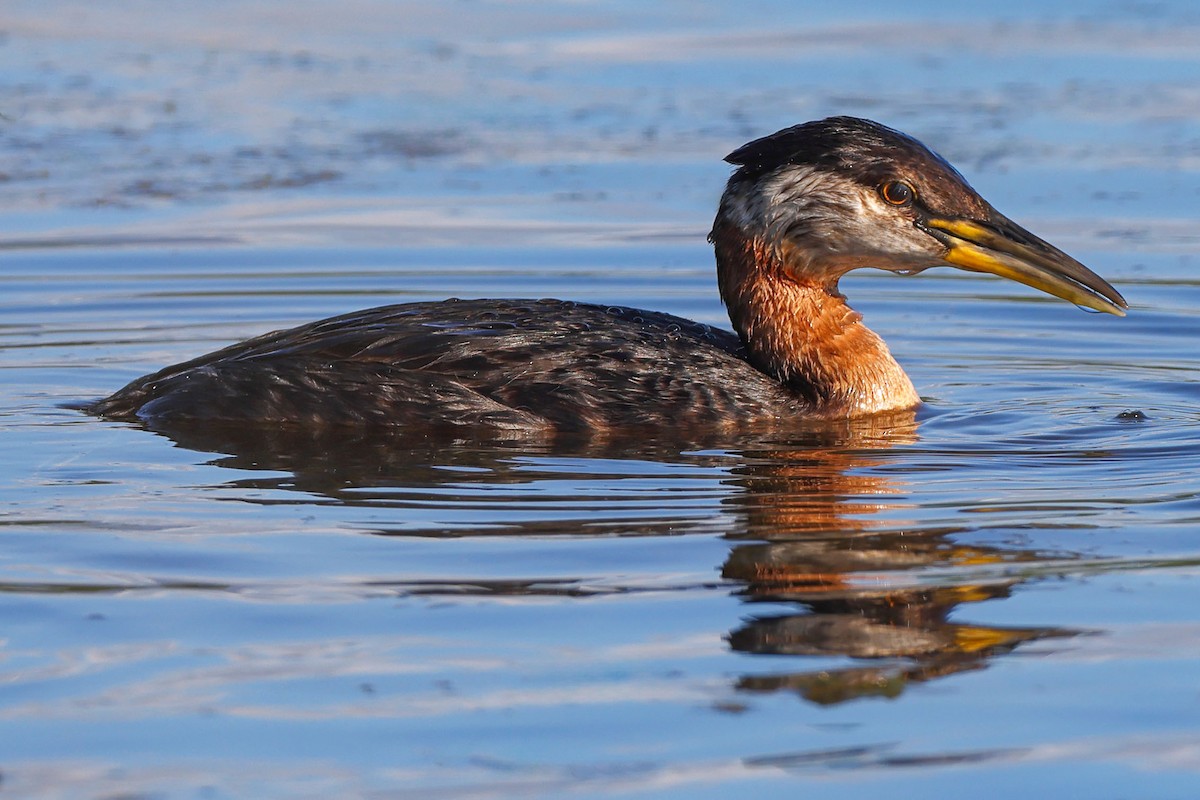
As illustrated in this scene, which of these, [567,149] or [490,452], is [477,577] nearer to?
[490,452]

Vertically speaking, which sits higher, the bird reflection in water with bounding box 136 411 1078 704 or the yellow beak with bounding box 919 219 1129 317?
the yellow beak with bounding box 919 219 1129 317

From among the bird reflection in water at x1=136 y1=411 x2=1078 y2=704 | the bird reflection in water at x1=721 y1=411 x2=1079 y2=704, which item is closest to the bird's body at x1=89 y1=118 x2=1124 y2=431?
the bird reflection in water at x1=136 y1=411 x2=1078 y2=704

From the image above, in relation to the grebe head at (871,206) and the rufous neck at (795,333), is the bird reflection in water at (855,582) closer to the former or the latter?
the rufous neck at (795,333)

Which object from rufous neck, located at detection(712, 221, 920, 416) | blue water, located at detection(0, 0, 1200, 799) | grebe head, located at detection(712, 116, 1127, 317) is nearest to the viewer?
blue water, located at detection(0, 0, 1200, 799)

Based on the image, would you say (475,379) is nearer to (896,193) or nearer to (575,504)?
(575,504)

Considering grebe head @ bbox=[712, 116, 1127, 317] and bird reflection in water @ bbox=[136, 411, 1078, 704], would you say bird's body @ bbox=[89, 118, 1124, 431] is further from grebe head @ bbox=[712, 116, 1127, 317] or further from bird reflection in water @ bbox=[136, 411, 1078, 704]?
bird reflection in water @ bbox=[136, 411, 1078, 704]

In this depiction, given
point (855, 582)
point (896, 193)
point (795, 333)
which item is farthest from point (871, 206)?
point (855, 582)

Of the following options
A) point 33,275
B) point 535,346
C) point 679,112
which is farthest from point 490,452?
point 679,112

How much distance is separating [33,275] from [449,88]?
245 inches

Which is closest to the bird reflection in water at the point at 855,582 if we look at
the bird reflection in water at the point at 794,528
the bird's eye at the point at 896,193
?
the bird reflection in water at the point at 794,528

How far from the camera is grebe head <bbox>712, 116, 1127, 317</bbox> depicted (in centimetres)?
877

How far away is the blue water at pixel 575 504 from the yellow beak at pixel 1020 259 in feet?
2.02

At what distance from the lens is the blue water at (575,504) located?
4.91 meters

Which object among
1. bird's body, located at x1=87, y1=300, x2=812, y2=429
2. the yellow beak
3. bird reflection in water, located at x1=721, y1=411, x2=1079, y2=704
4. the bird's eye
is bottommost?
bird reflection in water, located at x1=721, y1=411, x2=1079, y2=704
